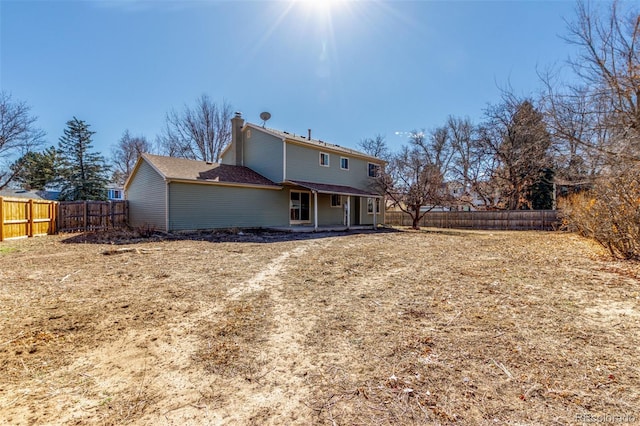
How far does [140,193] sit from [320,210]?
10056 mm

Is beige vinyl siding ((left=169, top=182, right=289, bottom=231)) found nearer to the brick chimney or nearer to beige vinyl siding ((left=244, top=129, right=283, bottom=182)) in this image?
beige vinyl siding ((left=244, top=129, right=283, bottom=182))

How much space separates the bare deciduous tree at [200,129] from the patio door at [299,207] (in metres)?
14.9

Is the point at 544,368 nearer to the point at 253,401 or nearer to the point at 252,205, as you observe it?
the point at 253,401

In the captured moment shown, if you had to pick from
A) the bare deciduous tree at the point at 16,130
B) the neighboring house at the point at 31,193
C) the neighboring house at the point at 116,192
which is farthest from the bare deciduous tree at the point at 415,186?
the neighboring house at the point at 116,192

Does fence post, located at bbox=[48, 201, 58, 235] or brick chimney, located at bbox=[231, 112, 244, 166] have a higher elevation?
brick chimney, located at bbox=[231, 112, 244, 166]

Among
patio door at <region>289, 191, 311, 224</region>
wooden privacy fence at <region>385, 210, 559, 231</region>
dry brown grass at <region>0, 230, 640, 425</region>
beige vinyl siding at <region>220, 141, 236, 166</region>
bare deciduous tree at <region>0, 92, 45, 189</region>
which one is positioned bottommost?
dry brown grass at <region>0, 230, 640, 425</region>

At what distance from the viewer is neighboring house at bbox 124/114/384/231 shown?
1374 centimetres

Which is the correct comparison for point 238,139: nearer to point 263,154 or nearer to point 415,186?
point 263,154

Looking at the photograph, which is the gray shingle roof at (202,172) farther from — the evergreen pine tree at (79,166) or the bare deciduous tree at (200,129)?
the bare deciduous tree at (200,129)

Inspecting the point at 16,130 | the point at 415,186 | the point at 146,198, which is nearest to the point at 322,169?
the point at 415,186

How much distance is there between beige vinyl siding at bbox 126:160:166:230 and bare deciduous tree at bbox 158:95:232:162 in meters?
14.0

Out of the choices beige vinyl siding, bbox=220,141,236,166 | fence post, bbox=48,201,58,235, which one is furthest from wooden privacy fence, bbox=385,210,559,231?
fence post, bbox=48,201,58,235

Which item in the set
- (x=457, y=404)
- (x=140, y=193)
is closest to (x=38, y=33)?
(x=140, y=193)

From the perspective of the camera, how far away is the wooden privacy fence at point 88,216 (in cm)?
1318
